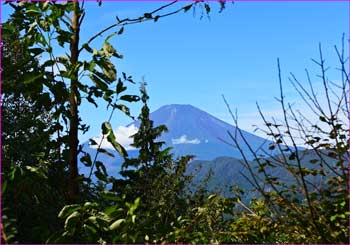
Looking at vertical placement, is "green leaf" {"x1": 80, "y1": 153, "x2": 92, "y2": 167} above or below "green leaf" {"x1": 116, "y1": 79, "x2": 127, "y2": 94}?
below

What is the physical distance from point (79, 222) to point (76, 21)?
7.14 ft

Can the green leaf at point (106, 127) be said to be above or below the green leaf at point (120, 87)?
below

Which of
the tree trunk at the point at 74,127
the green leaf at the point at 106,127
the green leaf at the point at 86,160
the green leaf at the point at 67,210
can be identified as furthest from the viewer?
the green leaf at the point at 86,160

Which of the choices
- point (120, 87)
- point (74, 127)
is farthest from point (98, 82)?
point (74, 127)

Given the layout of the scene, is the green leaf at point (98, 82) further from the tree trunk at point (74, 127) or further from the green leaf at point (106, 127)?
the green leaf at point (106, 127)

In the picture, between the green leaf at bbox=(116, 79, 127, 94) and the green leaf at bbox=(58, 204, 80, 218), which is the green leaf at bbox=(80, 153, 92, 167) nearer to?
the green leaf at bbox=(116, 79, 127, 94)

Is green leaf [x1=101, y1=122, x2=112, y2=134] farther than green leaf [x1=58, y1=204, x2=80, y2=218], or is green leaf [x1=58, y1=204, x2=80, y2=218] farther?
green leaf [x1=101, y1=122, x2=112, y2=134]

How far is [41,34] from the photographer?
5109 mm

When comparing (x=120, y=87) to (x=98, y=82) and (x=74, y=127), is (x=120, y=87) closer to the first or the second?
(x=98, y=82)

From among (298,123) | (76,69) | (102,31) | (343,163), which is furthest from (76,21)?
(343,163)

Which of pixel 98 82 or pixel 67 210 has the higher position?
pixel 98 82

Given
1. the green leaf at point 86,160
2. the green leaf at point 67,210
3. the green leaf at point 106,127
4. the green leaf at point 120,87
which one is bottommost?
the green leaf at point 67,210

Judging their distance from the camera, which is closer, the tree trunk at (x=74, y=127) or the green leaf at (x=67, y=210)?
the green leaf at (x=67, y=210)

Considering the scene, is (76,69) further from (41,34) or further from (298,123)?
(298,123)
